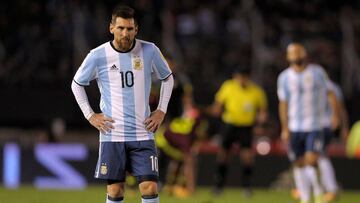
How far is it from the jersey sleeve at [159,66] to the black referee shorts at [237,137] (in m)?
8.61

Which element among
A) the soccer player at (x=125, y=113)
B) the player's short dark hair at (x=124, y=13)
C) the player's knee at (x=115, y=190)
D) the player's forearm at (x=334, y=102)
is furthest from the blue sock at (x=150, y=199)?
the player's forearm at (x=334, y=102)

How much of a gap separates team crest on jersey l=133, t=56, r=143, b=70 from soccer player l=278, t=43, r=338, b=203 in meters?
4.98

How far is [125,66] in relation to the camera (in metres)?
9.20

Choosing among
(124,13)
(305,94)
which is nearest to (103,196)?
(305,94)

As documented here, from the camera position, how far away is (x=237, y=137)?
18078mm

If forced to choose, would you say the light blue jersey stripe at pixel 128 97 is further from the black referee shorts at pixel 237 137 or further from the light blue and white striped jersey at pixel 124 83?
the black referee shorts at pixel 237 137

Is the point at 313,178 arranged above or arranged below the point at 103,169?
below

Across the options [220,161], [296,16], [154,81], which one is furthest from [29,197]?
[296,16]

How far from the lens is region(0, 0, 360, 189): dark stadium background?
20.1 meters

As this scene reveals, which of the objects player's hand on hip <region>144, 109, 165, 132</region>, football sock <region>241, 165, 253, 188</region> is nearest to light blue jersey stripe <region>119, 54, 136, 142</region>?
player's hand on hip <region>144, 109, 165, 132</region>

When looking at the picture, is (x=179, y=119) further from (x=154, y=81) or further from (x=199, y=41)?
(x=199, y=41)

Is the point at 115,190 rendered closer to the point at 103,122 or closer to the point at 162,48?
the point at 103,122

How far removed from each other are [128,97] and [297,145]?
5.30 meters

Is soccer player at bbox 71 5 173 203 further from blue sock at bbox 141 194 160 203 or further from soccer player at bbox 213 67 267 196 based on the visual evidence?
soccer player at bbox 213 67 267 196
